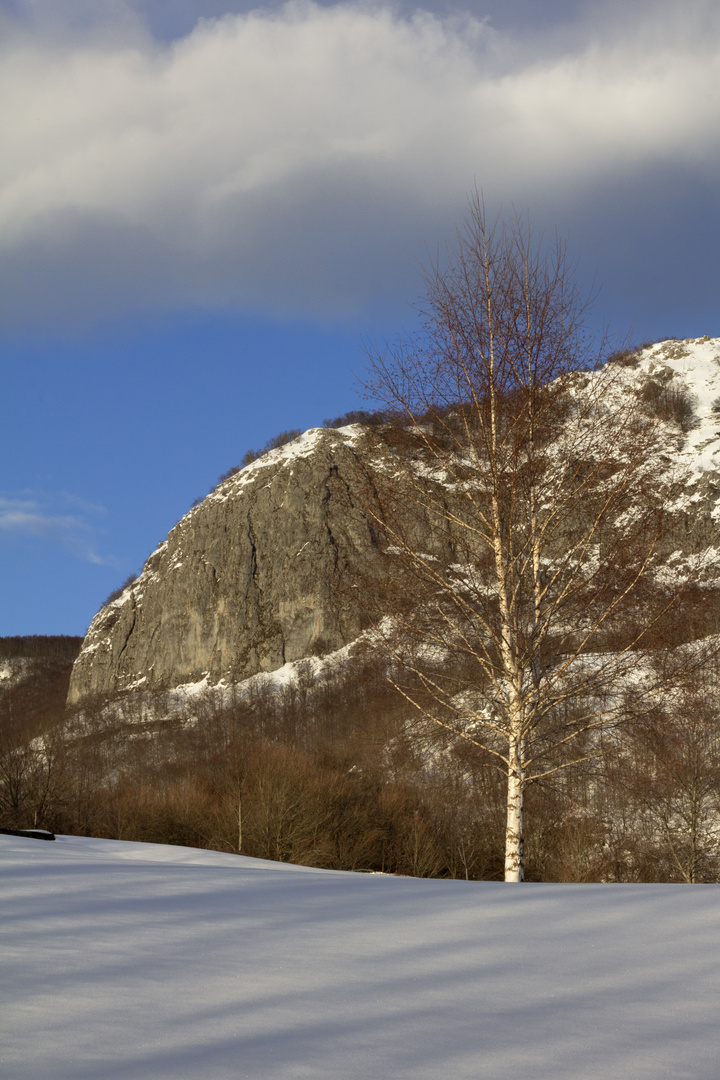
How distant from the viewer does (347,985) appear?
319cm

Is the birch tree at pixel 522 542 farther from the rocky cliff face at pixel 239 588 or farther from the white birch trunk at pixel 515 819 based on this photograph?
the rocky cliff face at pixel 239 588

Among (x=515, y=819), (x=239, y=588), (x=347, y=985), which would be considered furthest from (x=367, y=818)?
(x=239, y=588)

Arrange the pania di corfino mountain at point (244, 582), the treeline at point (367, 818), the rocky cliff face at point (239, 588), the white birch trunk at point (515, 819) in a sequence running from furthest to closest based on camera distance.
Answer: the rocky cliff face at point (239, 588), the pania di corfino mountain at point (244, 582), the treeline at point (367, 818), the white birch trunk at point (515, 819)

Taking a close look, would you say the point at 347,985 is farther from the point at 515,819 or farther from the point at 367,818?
the point at 367,818

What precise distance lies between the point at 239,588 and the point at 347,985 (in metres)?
135

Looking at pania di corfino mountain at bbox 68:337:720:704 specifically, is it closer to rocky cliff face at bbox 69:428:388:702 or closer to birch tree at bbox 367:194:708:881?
rocky cliff face at bbox 69:428:388:702

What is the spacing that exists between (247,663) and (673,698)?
12311cm

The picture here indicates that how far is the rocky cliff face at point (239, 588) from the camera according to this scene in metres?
131

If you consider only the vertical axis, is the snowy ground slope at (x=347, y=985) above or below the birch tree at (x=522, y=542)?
below

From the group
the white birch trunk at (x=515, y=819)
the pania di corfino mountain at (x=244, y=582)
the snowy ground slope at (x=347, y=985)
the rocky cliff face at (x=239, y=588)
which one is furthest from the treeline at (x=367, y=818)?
the rocky cliff face at (x=239, y=588)

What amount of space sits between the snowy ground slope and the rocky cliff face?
117 metres

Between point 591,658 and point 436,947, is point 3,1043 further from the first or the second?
point 591,658

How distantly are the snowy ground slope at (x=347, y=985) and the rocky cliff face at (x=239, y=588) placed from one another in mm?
116868

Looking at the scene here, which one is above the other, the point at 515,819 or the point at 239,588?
Answer: the point at 239,588
